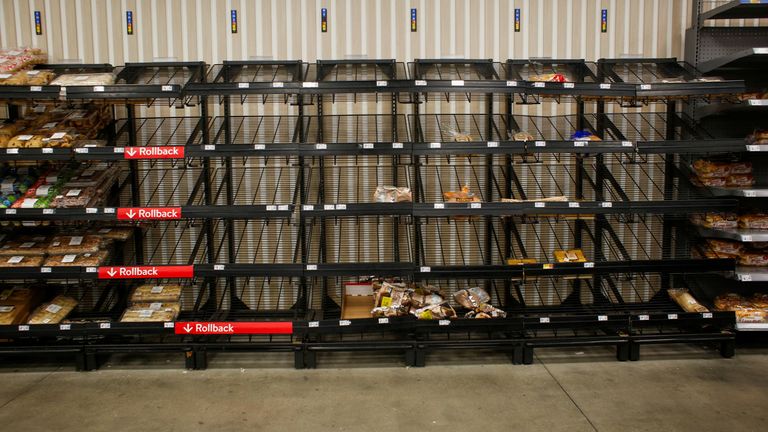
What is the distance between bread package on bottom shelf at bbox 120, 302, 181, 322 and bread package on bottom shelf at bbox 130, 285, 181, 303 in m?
0.04

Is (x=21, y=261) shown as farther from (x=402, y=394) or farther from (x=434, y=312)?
(x=434, y=312)

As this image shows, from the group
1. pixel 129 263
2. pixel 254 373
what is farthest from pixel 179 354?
pixel 129 263

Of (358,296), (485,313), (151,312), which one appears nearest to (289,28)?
(358,296)

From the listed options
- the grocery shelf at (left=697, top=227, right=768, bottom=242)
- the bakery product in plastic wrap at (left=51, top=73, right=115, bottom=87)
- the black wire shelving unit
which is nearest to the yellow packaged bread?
the black wire shelving unit

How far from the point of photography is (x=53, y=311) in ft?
12.8

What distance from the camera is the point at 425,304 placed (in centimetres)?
386

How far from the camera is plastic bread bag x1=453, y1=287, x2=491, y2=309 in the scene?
3941 millimetres

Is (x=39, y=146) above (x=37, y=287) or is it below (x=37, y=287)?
above

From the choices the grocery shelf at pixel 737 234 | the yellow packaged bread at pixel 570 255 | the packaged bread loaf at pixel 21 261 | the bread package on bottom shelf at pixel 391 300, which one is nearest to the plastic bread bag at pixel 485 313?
the bread package on bottom shelf at pixel 391 300

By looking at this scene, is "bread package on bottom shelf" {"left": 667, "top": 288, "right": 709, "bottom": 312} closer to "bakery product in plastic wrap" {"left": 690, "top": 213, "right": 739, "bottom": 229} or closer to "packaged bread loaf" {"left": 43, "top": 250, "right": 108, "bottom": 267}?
"bakery product in plastic wrap" {"left": 690, "top": 213, "right": 739, "bottom": 229}

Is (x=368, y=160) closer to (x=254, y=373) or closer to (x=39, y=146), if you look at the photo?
(x=254, y=373)

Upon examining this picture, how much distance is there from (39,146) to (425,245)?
312 centimetres

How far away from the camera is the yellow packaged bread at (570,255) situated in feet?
13.8

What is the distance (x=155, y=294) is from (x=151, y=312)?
0.18 m
